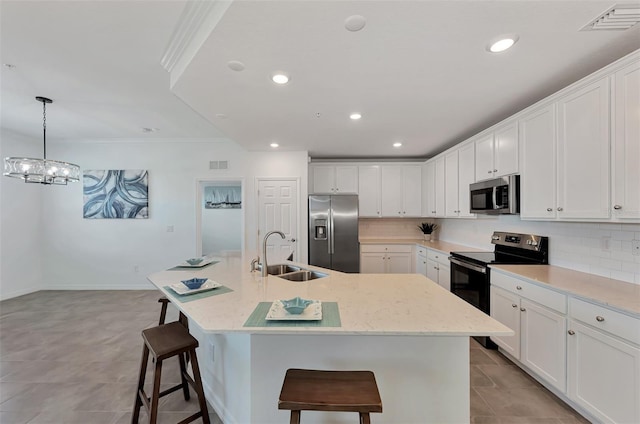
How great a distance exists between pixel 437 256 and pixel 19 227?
22.8 feet

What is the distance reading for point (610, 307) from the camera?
5.06 feet

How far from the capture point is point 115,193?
15.8 ft

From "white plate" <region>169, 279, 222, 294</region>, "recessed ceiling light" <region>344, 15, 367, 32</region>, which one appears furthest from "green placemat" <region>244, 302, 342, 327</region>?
"recessed ceiling light" <region>344, 15, 367, 32</region>

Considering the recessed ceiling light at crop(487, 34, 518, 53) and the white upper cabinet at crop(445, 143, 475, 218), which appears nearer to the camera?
the recessed ceiling light at crop(487, 34, 518, 53)

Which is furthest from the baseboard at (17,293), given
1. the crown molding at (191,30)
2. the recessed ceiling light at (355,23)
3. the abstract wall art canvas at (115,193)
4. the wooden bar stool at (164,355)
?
the recessed ceiling light at (355,23)

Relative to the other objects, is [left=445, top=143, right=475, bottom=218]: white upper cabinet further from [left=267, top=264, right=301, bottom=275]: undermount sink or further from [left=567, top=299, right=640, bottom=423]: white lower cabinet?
[left=267, top=264, right=301, bottom=275]: undermount sink

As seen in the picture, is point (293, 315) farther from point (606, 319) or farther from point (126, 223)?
point (126, 223)

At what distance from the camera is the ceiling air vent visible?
1.40 meters

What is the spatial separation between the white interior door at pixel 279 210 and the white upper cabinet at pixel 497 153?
280 centimetres

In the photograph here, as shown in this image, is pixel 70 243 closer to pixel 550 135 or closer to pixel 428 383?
pixel 428 383

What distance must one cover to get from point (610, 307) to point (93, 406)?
3568 millimetres

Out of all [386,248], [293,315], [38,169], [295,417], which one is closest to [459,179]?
[386,248]

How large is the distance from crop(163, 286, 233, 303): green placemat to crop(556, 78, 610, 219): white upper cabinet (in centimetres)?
270

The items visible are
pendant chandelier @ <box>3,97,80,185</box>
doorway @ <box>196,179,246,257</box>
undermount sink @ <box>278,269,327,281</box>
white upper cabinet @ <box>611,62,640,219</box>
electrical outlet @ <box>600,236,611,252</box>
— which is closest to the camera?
white upper cabinet @ <box>611,62,640,219</box>
